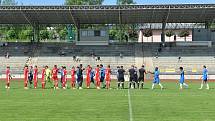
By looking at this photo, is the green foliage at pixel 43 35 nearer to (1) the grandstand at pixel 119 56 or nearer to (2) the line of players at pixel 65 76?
(1) the grandstand at pixel 119 56

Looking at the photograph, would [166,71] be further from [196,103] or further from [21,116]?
[21,116]

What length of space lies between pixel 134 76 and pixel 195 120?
19.8 meters

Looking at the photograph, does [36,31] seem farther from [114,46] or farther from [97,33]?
[114,46]

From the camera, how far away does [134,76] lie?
3603 cm

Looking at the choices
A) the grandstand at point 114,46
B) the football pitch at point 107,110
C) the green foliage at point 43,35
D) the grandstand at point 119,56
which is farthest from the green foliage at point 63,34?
the football pitch at point 107,110

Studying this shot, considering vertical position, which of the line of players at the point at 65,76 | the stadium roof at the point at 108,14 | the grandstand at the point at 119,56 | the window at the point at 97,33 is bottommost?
the line of players at the point at 65,76

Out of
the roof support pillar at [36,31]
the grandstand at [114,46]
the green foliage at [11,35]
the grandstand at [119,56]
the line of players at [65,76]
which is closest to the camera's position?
the line of players at [65,76]

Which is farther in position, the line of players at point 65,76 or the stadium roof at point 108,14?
the stadium roof at point 108,14

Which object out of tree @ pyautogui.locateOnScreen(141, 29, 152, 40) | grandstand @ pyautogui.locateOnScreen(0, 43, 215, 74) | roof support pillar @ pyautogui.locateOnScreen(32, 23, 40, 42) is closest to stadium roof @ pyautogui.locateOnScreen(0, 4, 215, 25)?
roof support pillar @ pyautogui.locateOnScreen(32, 23, 40, 42)

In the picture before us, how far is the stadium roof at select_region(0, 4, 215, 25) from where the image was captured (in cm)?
5906

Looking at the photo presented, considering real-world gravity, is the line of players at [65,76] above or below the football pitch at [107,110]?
above

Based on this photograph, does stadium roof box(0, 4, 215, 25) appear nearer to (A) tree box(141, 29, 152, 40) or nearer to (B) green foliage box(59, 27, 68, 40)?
(A) tree box(141, 29, 152, 40)

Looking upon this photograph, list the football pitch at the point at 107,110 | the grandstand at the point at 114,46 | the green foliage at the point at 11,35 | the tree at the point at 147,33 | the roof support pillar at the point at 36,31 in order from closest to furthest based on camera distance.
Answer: the football pitch at the point at 107,110 < the grandstand at the point at 114,46 < the roof support pillar at the point at 36,31 < the tree at the point at 147,33 < the green foliage at the point at 11,35

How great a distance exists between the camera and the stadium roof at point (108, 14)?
59.1 metres
